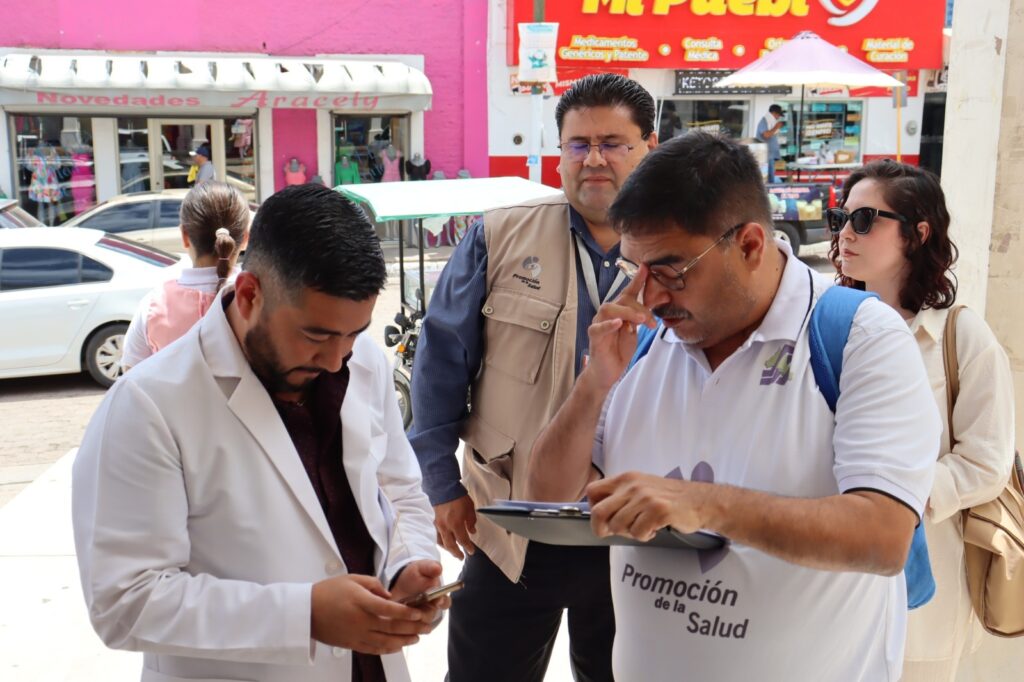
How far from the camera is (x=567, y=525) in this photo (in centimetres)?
192

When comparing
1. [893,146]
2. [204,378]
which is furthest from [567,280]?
[893,146]

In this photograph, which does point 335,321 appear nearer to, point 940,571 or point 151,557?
point 151,557

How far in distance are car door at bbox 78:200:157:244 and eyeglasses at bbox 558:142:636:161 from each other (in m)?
11.3

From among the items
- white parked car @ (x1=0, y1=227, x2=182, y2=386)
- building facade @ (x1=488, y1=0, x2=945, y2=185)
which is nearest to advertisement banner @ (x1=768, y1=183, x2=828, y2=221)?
building facade @ (x1=488, y1=0, x2=945, y2=185)

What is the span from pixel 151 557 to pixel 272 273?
0.57 m

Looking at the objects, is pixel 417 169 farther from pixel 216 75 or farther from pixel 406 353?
pixel 406 353

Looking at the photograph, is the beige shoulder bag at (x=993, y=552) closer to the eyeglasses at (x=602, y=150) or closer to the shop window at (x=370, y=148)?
the eyeglasses at (x=602, y=150)

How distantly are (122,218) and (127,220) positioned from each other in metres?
0.08

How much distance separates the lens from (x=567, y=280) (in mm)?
3084

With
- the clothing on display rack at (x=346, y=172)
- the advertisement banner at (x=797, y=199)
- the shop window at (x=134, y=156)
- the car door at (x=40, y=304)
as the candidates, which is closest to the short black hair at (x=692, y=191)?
the car door at (x=40, y=304)

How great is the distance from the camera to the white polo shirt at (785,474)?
1837 mm

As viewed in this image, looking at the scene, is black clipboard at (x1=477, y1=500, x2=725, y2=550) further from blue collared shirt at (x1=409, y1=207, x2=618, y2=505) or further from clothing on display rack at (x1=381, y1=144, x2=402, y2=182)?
clothing on display rack at (x1=381, y1=144, x2=402, y2=182)

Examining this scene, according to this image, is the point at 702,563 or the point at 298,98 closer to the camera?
the point at 702,563

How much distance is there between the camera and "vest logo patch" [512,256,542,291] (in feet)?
10.1
